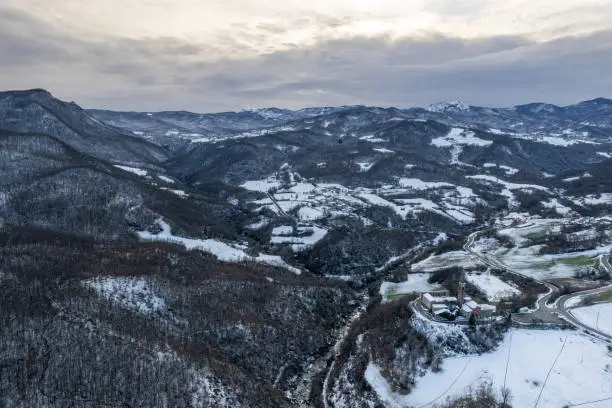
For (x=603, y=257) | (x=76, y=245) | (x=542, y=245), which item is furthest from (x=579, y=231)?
(x=76, y=245)

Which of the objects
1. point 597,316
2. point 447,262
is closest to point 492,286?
point 597,316

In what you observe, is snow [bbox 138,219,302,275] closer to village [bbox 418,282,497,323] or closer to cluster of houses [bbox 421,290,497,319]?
cluster of houses [bbox 421,290,497,319]

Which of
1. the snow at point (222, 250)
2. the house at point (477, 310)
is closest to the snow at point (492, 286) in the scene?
Answer: the house at point (477, 310)

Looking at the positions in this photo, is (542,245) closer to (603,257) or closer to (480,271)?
(603,257)

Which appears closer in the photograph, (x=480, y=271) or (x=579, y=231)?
(x=480, y=271)

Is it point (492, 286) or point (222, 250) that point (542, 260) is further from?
point (222, 250)

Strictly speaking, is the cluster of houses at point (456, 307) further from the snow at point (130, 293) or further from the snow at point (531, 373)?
the snow at point (130, 293)
